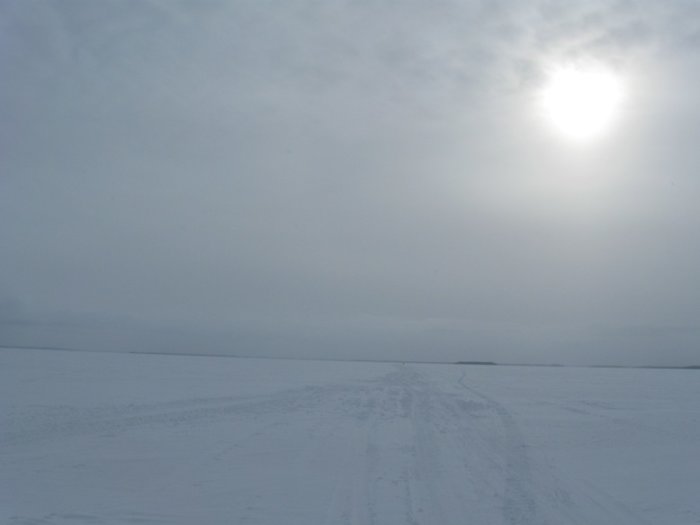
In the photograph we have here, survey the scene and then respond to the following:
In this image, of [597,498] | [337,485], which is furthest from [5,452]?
[597,498]

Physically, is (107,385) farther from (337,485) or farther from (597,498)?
(597,498)

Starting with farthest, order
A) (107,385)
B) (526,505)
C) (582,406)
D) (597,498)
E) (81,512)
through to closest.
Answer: (107,385) < (582,406) < (597,498) < (526,505) < (81,512)

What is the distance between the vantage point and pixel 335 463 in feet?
40.8

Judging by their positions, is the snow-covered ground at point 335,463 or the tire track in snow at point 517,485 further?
the snow-covered ground at point 335,463

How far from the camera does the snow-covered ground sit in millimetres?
9086

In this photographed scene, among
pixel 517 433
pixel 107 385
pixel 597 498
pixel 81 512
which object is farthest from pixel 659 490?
pixel 107 385

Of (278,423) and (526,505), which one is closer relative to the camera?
(526,505)

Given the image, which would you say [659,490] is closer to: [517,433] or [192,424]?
[517,433]

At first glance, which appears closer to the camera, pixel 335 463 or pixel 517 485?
pixel 517 485

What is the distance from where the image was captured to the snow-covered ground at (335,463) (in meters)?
9.09

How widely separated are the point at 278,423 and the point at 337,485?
7.38 metres

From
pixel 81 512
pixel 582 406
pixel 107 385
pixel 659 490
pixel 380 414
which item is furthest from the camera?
pixel 107 385

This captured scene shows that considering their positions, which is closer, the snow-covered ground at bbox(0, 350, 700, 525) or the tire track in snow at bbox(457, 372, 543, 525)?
the tire track in snow at bbox(457, 372, 543, 525)

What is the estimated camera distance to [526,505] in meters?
9.49
